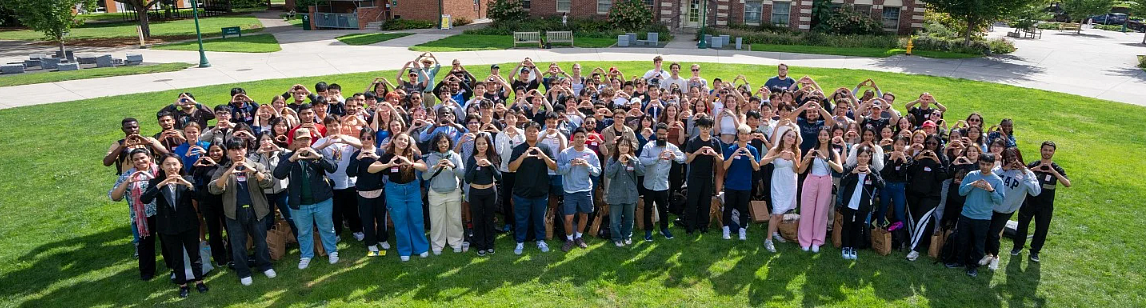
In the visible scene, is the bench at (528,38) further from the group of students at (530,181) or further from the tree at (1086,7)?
the tree at (1086,7)

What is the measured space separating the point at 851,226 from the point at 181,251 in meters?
7.73

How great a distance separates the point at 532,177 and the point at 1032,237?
638cm

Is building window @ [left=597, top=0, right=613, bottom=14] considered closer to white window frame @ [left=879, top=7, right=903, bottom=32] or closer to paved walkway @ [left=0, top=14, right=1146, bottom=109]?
paved walkway @ [left=0, top=14, right=1146, bottom=109]

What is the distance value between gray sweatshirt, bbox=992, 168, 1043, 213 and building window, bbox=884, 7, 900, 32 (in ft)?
106

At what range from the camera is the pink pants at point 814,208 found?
26.1 feet

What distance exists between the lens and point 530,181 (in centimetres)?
791

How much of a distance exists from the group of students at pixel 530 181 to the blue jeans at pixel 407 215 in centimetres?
2

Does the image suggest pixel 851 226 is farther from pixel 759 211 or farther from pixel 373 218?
pixel 373 218

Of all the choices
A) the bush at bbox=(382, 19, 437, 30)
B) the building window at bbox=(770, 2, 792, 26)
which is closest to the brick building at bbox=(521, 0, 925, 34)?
the building window at bbox=(770, 2, 792, 26)

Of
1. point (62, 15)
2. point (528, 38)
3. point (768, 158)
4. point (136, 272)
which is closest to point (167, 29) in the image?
point (62, 15)

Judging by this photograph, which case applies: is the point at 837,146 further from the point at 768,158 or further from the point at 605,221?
the point at 605,221

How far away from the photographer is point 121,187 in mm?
6590

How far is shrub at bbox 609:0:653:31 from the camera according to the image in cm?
3501

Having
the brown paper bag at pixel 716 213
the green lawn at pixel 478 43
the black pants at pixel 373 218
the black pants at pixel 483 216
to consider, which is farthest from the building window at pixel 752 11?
the black pants at pixel 373 218
